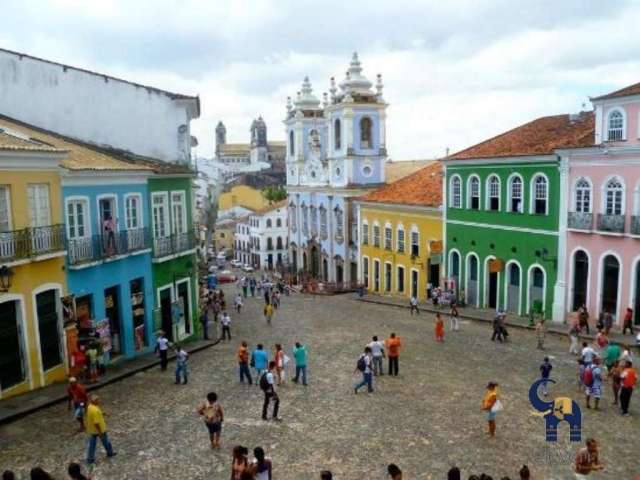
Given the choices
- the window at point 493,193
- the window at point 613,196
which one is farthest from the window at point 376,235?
the window at point 613,196

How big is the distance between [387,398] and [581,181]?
513 inches

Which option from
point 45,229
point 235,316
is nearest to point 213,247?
point 235,316

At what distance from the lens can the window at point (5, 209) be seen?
1495 centimetres

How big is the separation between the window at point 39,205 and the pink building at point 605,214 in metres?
18.0

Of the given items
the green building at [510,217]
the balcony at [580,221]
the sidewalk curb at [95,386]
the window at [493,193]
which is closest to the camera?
the sidewalk curb at [95,386]

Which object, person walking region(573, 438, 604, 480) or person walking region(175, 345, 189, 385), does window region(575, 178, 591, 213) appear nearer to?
person walking region(175, 345, 189, 385)

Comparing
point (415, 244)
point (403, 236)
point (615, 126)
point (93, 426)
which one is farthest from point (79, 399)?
point (403, 236)

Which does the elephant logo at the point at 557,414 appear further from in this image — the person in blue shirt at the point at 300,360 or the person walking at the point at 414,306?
the person walking at the point at 414,306

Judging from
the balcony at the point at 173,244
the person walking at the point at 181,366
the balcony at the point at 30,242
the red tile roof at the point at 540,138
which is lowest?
the person walking at the point at 181,366

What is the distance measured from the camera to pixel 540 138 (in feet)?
89.4

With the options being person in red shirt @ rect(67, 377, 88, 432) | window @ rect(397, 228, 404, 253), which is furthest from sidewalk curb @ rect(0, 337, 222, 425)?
window @ rect(397, 228, 404, 253)

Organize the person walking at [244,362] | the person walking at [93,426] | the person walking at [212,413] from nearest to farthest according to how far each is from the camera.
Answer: the person walking at [93,426]
the person walking at [212,413]
the person walking at [244,362]

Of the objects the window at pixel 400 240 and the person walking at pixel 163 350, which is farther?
the window at pixel 400 240

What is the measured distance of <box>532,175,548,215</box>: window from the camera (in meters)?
25.7
